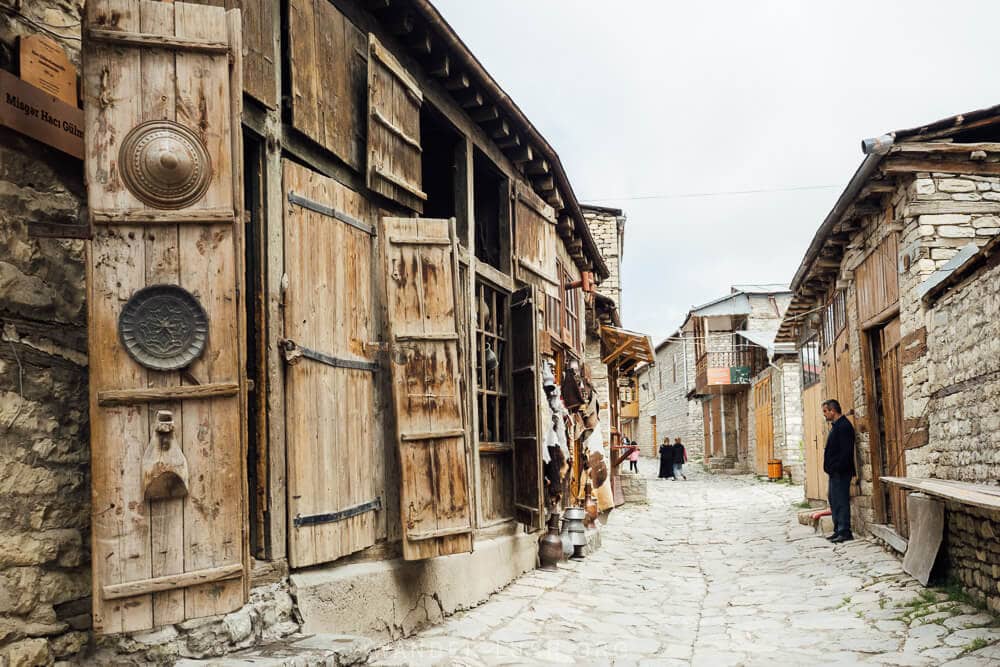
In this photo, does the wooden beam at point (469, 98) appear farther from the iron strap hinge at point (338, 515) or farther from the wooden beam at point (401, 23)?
the iron strap hinge at point (338, 515)

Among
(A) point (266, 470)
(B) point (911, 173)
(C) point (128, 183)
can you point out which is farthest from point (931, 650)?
(C) point (128, 183)

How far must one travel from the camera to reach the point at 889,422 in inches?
371

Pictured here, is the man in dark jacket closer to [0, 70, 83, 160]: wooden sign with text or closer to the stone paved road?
the stone paved road

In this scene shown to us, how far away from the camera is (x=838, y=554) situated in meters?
9.43

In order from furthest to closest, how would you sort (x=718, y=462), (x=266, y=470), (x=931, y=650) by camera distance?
(x=718, y=462) → (x=931, y=650) → (x=266, y=470)

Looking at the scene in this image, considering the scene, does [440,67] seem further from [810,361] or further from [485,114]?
[810,361]

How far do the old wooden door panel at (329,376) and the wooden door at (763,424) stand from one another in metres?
20.1

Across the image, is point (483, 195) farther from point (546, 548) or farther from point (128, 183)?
point (128, 183)

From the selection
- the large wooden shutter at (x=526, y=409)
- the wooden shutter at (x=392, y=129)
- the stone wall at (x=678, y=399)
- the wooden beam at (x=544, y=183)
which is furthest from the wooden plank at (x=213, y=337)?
the stone wall at (x=678, y=399)

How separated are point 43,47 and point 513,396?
5497 millimetres

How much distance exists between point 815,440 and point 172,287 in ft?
40.3

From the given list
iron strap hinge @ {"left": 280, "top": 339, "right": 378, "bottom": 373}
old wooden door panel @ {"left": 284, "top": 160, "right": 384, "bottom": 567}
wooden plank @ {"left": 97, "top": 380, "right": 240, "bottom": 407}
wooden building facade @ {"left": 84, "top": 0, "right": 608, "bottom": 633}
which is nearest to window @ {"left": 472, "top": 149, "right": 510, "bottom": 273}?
wooden building facade @ {"left": 84, "top": 0, "right": 608, "bottom": 633}

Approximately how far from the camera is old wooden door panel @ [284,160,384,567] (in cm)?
474

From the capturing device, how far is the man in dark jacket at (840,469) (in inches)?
398
